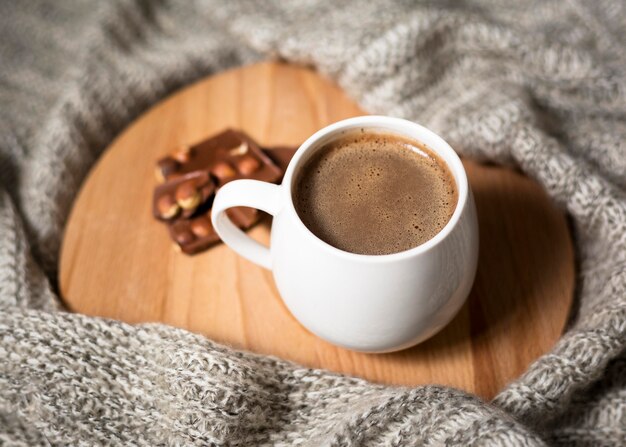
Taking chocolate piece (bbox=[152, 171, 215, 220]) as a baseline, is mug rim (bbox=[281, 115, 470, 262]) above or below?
above

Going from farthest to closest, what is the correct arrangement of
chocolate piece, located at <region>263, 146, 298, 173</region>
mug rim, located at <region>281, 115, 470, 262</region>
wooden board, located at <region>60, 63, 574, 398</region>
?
chocolate piece, located at <region>263, 146, 298, 173</region>
wooden board, located at <region>60, 63, 574, 398</region>
mug rim, located at <region>281, 115, 470, 262</region>

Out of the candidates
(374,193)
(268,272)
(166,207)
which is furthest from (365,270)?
(166,207)

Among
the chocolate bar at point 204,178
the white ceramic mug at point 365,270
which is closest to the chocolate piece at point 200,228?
the chocolate bar at point 204,178

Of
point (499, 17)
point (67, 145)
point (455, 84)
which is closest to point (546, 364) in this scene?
point (455, 84)

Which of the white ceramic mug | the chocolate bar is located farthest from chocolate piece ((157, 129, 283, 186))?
the white ceramic mug

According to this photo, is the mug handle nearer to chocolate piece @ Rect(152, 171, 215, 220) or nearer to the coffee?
the coffee

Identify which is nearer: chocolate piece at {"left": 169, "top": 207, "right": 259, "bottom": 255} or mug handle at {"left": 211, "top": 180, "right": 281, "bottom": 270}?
mug handle at {"left": 211, "top": 180, "right": 281, "bottom": 270}

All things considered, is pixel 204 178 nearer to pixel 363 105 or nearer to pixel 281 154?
pixel 281 154

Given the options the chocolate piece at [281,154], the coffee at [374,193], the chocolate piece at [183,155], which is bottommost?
the chocolate piece at [183,155]

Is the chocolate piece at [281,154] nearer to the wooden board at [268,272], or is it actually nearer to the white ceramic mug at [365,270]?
the wooden board at [268,272]
